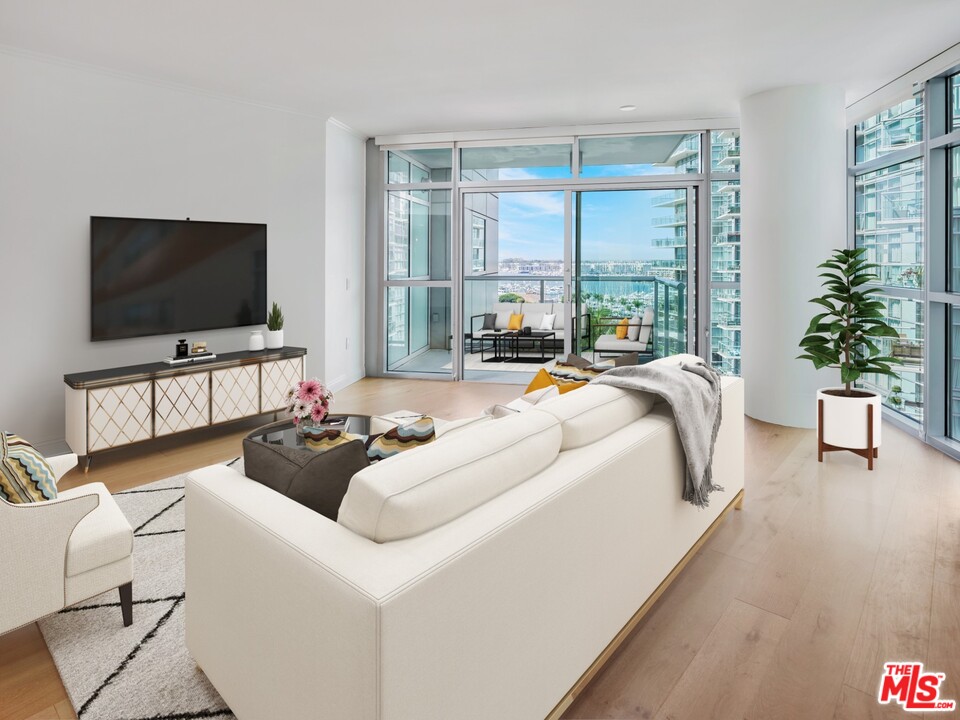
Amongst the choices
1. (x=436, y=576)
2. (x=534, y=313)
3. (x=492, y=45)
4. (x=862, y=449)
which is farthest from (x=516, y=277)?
(x=436, y=576)

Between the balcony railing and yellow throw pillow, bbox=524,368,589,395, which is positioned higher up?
the balcony railing

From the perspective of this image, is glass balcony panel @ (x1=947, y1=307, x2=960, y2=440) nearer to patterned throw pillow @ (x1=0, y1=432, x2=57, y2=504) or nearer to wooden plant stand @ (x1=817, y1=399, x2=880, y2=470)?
wooden plant stand @ (x1=817, y1=399, x2=880, y2=470)

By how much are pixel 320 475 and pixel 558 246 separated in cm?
562

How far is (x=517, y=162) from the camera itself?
6.73 metres

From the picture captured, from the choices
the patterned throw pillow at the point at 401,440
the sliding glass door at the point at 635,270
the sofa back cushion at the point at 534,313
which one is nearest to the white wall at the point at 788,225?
the sliding glass door at the point at 635,270

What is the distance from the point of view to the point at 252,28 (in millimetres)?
3688

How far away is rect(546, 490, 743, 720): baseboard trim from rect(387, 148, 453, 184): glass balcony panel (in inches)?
207

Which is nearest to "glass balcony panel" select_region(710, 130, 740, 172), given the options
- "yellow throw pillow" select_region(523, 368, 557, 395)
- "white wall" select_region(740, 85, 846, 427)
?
"white wall" select_region(740, 85, 846, 427)

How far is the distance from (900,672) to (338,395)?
16.7 ft

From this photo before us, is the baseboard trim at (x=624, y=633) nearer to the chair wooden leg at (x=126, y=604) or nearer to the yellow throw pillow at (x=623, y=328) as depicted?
the chair wooden leg at (x=126, y=604)

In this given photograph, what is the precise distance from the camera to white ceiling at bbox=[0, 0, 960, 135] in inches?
136

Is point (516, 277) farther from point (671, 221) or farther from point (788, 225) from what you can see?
point (788, 225)

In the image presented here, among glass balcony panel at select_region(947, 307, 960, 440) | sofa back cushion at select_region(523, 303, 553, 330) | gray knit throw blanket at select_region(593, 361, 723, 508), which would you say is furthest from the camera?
sofa back cushion at select_region(523, 303, 553, 330)

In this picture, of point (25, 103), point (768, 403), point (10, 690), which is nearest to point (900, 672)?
point (10, 690)
